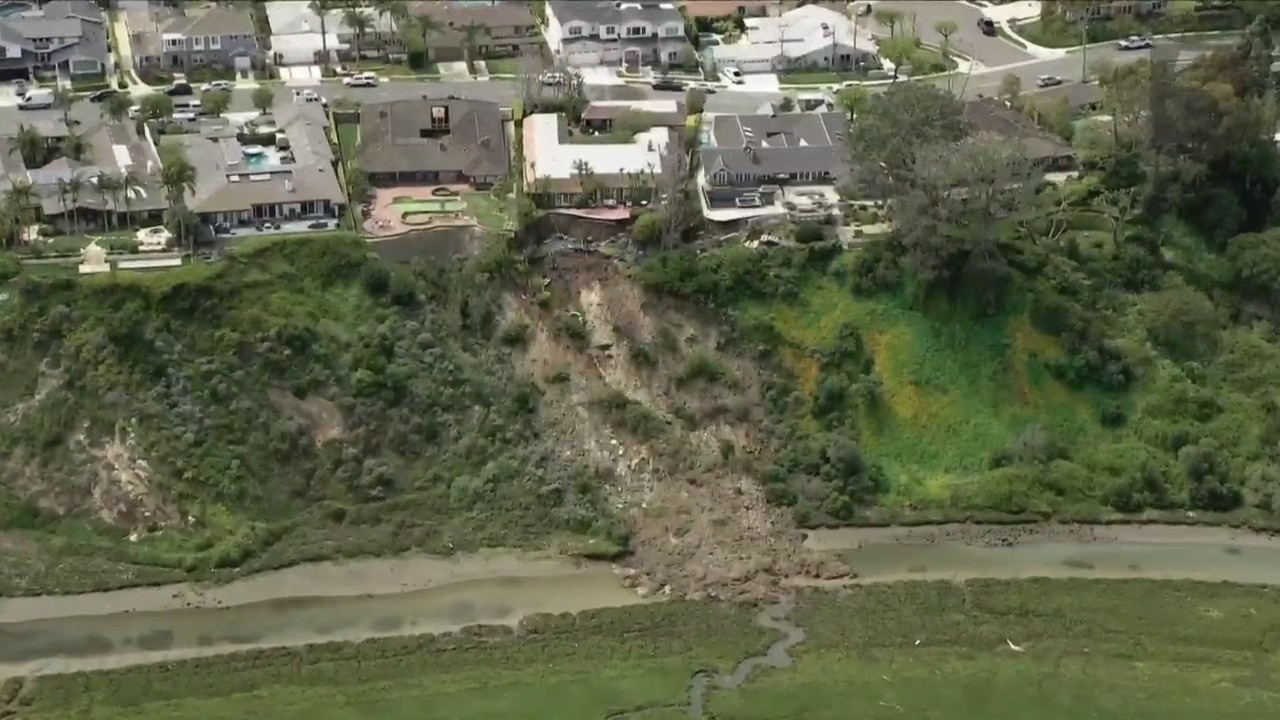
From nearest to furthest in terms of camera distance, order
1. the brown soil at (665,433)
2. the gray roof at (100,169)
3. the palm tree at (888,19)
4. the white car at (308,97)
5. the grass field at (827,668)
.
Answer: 1. the grass field at (827,668)
2. the brown soil at (665,433)
3. the gray roof at (100,169)
4. the white car at (308,97)
5. the palm tree at (888,19)

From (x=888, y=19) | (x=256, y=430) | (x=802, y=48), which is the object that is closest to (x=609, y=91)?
(x=802, y=48)

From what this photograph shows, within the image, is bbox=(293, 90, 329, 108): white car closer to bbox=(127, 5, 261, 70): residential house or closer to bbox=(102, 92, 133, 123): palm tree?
bbox=(127, 5, 261, 70): residential house

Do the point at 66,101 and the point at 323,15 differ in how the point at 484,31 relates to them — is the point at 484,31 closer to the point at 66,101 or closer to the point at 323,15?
the point at 323,15

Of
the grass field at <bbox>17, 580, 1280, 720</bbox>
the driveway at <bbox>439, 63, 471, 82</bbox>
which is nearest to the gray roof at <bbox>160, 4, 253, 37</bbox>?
the driveway at <bbox>439, 63, 471, 82</bbox>

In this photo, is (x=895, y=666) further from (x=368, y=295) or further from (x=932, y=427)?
(x=368, y=295)

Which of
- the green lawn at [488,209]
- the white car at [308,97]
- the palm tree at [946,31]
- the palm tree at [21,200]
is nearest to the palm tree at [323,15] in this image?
the white car at [308,97]

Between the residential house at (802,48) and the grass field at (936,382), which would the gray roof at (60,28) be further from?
the grass field at (936,382)
